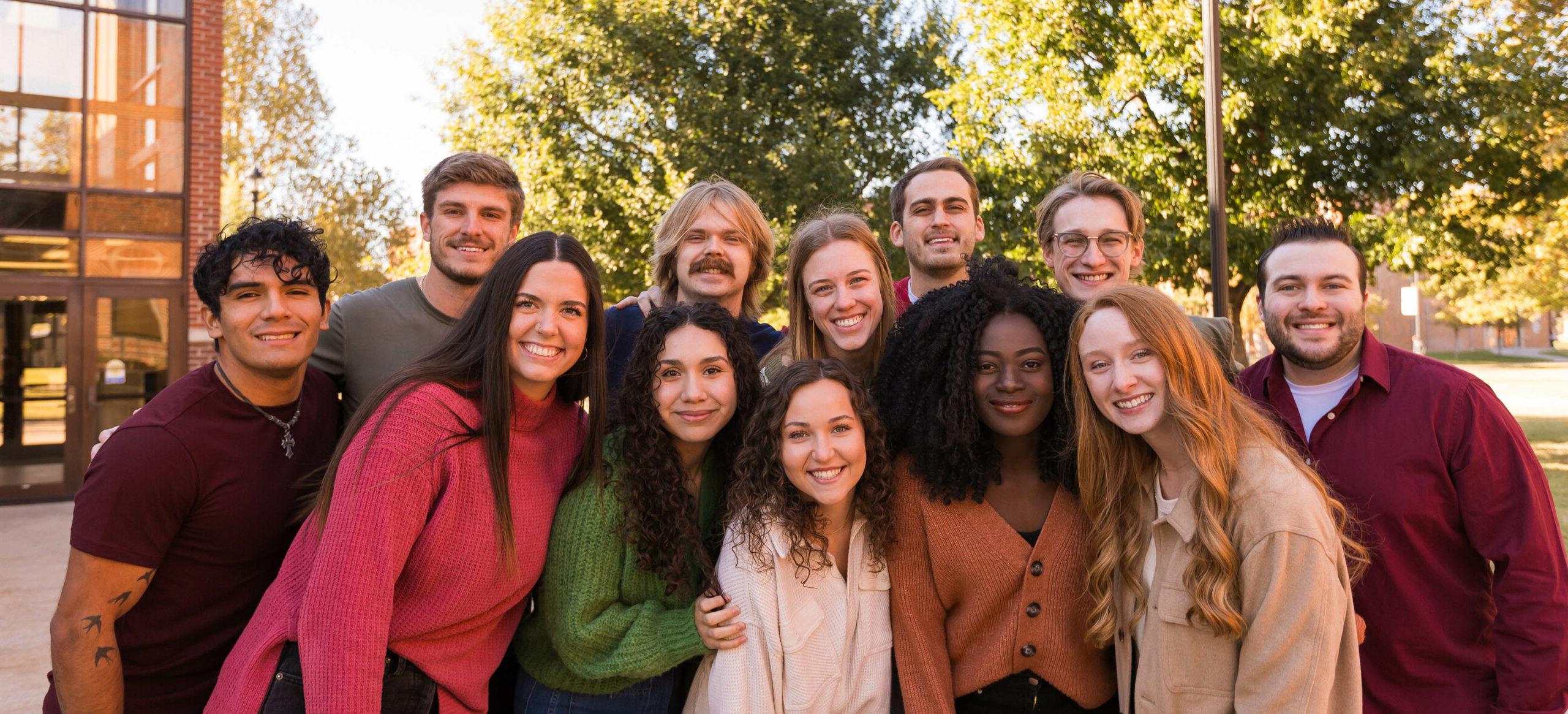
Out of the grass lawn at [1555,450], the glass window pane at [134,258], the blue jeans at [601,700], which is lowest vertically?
the grass lawn at [1555,450]

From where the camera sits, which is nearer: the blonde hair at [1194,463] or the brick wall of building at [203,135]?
the blonde hair at [1194,463]

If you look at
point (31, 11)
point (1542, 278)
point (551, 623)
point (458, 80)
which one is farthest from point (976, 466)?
point (1542, 278)

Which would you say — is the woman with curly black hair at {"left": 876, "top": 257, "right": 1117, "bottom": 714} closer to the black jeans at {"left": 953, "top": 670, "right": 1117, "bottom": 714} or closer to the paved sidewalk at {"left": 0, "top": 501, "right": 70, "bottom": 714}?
the black jeans at {"left": 953, "top": 670, "right": 1117, "bottom": 714}

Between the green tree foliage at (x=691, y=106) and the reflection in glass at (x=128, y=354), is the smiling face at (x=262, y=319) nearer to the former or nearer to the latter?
the green tree foliage at (x=691, y=106)

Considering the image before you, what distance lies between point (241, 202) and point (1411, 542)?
2777 cm

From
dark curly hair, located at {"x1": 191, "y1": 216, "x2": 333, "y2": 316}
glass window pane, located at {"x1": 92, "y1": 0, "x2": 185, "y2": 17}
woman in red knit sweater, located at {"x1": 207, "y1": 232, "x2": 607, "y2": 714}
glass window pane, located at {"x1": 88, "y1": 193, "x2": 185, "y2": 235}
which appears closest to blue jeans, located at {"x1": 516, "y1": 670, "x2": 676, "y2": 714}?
woman in red knit sweater, located at {"x1": 207, "y1": 232, "x2": 607, "y2": 714}

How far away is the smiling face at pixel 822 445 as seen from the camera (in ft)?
10.3

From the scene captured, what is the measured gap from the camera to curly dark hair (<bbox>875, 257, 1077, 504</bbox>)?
10.4 feet

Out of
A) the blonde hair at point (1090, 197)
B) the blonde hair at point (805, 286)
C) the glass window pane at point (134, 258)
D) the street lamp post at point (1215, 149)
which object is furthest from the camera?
the glass window pane at point (134, 258)

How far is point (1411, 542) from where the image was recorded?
3002 millimetres

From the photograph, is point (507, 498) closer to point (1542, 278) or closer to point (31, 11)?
point (31, 11)

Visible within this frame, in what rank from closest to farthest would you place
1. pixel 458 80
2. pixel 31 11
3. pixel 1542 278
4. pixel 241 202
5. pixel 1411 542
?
pixel 1411 542 < pixel 31 11 < pixel 458 80 < pixel 1542 278 < pixel 241 202

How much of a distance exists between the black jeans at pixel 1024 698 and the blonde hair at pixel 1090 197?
2127mm

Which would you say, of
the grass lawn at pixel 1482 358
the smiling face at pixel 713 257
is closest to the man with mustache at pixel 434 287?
the smiling face at pixel 713 257
